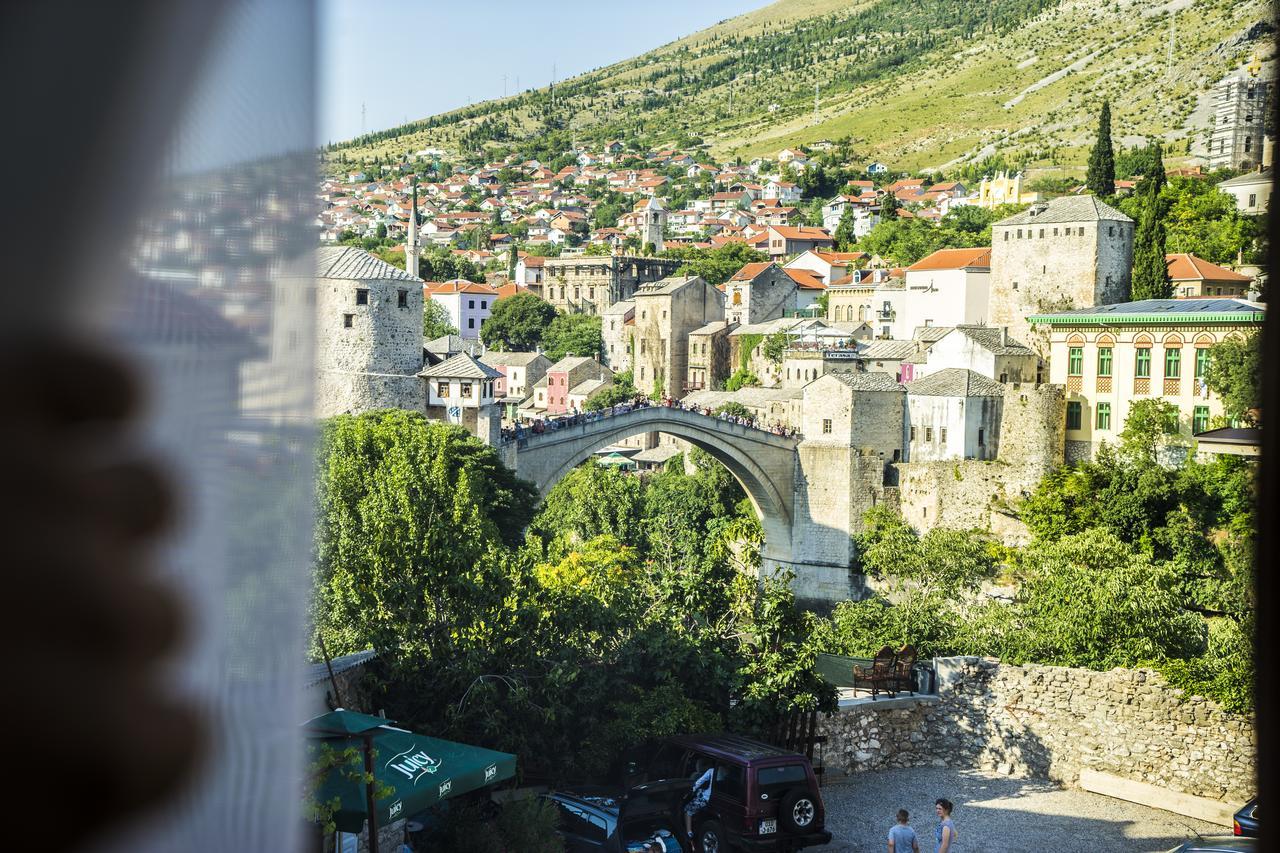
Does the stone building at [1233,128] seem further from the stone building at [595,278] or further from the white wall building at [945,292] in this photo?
the stone building at [595,278]

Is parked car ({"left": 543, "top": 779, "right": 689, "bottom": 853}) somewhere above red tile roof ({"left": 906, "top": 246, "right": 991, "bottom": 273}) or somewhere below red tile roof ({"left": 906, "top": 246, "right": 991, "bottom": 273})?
below

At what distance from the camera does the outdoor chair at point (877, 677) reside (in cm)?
1299

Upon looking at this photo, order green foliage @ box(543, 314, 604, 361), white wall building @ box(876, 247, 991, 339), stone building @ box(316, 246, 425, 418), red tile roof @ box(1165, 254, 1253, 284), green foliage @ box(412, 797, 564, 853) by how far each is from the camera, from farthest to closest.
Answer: green foliage @ box(543, 314, 604, 361) → white wall building @ box(876, 247, 991, 339) → red tile roof @ box(1165, 254, 1253, 284) → stone building @ box(316, 246, 425, 418) → green foliage @ box(412, 797, 564, 853)

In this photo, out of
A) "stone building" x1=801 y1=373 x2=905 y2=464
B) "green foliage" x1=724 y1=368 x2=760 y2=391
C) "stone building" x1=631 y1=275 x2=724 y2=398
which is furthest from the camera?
"stone building" x1=631 y1=275 x2=724 y2=398

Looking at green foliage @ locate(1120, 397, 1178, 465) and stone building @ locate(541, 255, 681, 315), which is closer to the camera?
green foliage @ locate(1120, 397, 1178, 465)

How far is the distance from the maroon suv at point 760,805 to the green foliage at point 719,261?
49.5 meters

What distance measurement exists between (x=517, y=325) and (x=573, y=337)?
11.6 ft

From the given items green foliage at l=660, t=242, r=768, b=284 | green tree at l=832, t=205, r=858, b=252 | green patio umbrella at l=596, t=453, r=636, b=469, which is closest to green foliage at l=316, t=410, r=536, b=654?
green patio umbrella at l=596, t=453, r=636, b=469

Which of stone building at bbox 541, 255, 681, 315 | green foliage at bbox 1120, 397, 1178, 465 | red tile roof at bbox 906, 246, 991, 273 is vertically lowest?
green foliage at bbox 1120, 397, 1178, 465

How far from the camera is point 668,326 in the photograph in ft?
159

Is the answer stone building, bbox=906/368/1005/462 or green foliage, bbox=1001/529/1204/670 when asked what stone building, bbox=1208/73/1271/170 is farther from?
green foliage, bbox=1001/529/1204/670

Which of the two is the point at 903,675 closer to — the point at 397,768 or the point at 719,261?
the point at 397,768

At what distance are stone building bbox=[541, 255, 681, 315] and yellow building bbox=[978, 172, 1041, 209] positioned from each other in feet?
52.0

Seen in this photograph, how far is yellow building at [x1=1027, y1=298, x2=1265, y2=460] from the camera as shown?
84.1 feet
